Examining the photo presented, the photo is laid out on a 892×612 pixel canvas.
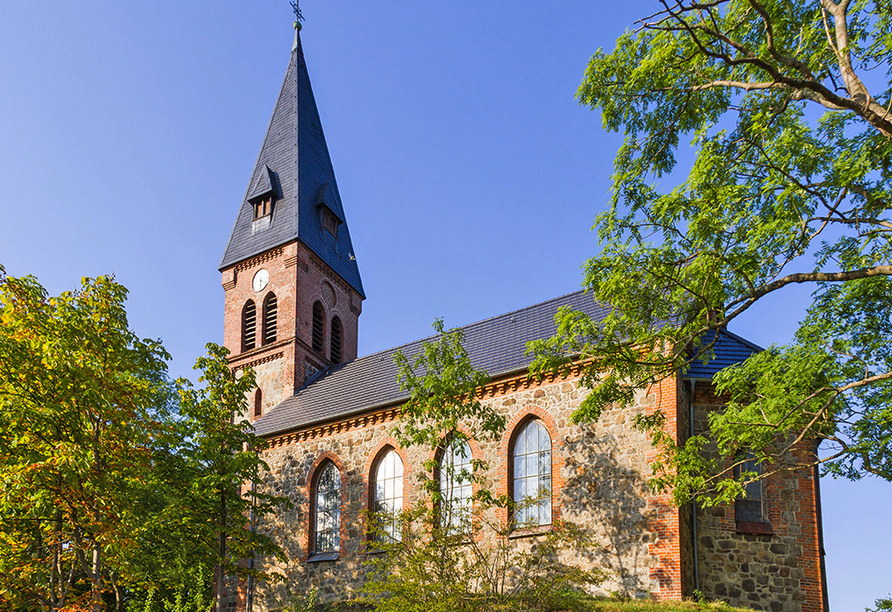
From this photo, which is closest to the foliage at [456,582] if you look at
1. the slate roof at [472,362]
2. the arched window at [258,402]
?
the slate roof at [472,362]

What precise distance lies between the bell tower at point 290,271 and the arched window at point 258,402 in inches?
1.5

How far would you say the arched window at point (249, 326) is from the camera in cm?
2867

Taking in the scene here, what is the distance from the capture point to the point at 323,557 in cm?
1952

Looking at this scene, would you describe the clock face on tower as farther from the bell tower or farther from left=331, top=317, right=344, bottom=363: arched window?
left=331, top=317, right=344, bottom=363: arched window

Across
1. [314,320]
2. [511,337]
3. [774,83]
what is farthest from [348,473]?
[774,83]

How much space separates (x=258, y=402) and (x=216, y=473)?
11821 millimetres

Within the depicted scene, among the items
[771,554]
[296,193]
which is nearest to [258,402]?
[296,193]

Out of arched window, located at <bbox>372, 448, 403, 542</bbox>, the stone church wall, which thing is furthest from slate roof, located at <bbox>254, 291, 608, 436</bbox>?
arched window, located at <bbox>372, 448, 403, 542</bbox>

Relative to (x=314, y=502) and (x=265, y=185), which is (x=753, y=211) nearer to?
(x=314, y=502)

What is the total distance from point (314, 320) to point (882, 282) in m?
21.4

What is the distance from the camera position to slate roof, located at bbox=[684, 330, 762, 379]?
53.5 feet

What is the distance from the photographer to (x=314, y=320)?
28703 mm

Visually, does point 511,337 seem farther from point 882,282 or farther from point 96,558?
point 96,558

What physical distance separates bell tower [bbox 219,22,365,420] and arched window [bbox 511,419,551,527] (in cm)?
1141
